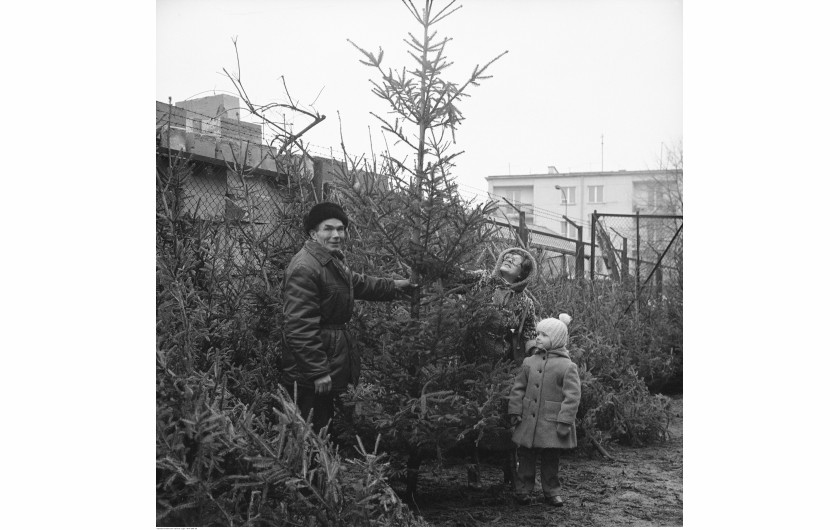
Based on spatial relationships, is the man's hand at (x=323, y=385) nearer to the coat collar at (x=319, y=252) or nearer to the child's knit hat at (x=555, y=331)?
the coat collar at (x=319, y=252)

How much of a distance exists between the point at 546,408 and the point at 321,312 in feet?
4.90

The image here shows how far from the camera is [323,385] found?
3924 millimetres

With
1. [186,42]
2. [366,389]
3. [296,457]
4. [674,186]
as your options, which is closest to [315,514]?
[296,457]

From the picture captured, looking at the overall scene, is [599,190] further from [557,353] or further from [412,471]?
[412,471]

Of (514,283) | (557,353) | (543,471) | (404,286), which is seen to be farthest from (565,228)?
(404,286)

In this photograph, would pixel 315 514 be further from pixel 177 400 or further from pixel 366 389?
pixel 366 389

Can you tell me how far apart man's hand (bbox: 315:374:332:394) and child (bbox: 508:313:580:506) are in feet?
3.84

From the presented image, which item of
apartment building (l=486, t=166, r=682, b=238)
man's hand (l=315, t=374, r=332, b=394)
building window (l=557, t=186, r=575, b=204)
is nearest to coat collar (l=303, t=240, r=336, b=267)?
man's hand (l=315, t=374, r=332, b=394)

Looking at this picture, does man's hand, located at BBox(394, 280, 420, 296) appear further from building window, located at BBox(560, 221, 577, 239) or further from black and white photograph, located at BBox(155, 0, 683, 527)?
building window, located at BBox(560, 221, 577, 239)

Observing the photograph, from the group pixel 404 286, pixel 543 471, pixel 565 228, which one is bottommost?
pixel 543 471

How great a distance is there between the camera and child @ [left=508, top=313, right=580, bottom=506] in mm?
4473

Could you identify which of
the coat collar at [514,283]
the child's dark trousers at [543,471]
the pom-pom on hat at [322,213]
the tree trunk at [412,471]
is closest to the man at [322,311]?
the pom-pom on hat at [322,213]

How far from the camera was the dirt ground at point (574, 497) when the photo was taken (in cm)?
437

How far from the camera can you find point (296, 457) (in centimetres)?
330
